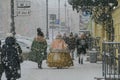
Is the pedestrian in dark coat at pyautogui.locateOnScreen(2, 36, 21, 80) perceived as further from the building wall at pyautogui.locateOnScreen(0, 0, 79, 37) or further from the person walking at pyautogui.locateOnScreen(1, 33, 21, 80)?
the building wall at pyautogui.locateOnScreen(0, 0, 79, 37)

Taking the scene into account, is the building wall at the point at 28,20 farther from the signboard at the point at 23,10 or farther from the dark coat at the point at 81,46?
the signboard at the point at 23,10

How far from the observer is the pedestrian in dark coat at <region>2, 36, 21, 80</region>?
18.0m

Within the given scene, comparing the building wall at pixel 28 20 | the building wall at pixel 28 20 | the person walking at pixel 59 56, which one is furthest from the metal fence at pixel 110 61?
the building wall at pixel 28 20

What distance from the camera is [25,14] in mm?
29250

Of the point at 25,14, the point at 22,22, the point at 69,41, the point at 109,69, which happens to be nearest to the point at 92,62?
the point at 69,41

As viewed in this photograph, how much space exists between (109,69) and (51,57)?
879 centimetres

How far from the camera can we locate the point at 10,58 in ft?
59.2

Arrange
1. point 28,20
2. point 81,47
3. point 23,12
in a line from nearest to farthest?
point 23,12, point 81,47, point 28,20

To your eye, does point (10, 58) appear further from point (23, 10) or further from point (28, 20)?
point (28, 20)

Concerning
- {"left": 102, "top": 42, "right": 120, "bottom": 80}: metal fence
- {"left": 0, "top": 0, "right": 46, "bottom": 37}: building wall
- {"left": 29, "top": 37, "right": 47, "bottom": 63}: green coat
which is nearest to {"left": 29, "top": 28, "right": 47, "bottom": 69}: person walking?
{"left": 29, "top": 37, "right": 47, "bottom": 63}: green coat

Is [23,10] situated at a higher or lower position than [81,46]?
higher

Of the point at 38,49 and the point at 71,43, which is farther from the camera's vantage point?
the point at 71,43

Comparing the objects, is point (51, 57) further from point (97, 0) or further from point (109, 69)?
point (109, 69)

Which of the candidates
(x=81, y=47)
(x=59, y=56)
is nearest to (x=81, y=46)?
(x=81, y=47)
